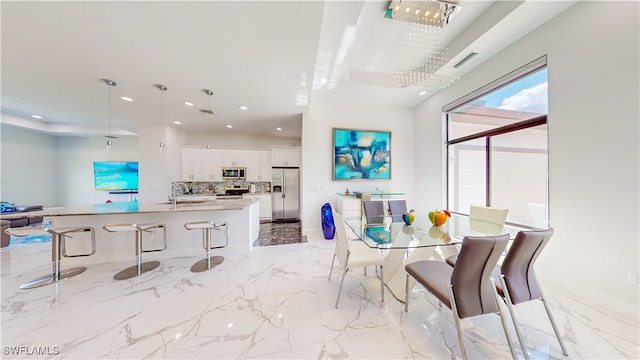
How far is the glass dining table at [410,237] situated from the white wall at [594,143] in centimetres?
60

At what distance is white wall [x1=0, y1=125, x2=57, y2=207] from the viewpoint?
190 inches

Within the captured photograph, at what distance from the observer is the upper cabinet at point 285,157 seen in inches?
222

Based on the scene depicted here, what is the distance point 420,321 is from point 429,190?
3.11 meters

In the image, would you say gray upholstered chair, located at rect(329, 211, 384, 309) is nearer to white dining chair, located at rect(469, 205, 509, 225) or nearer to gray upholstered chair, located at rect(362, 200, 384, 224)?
gray upholstered chair, located at rect(362, 200, 384, 224)

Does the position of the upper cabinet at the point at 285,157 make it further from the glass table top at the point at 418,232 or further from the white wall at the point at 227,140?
the glass table top at the point at 418,232

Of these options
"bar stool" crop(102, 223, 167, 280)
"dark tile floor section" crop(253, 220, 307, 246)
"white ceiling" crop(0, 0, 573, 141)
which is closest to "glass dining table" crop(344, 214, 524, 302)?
"dark tile floor section" crop(253, 220, 307, 246)

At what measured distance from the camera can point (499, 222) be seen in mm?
2172

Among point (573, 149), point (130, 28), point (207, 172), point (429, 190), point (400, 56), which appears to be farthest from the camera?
point (207, 172)

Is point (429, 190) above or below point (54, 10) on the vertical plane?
below

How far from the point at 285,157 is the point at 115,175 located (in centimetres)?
561

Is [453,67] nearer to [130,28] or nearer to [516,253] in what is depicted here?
[516,253]

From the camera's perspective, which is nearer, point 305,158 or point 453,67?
point 453,67

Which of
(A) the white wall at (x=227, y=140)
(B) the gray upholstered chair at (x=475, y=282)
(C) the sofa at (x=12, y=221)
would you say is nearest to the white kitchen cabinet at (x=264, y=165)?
(A) the white wall at (x=227, y=140)

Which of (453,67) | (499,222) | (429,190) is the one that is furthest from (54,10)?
(429,190)
